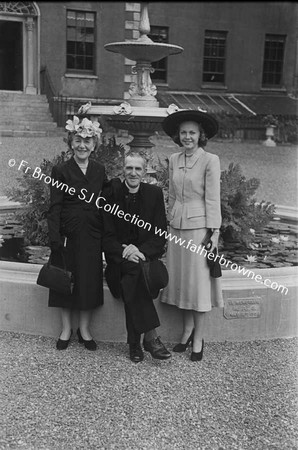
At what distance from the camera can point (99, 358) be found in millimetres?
3795

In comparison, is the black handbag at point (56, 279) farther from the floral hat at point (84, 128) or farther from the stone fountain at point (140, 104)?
the stone fountain at point (140, 104)

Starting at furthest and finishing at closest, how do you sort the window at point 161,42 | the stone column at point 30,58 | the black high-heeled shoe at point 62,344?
the window at point 161,42 < the stone column at point 30,58 < the black high-heeled shoe at point 62,344

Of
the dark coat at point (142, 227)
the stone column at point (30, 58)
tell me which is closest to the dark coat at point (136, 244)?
the dark coat at point (142, 227)

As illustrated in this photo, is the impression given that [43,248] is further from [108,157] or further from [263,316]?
[263,316]

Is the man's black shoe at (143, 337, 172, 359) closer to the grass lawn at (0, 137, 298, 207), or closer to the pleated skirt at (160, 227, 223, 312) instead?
the pleated skirt at (160, 227, 223, 312)

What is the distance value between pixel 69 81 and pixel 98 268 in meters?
16.9

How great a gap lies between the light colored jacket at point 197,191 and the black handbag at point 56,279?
80 centimetres

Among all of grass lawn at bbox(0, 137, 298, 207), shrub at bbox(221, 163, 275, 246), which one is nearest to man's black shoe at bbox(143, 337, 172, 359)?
shrub at bbox(221, 163, 275, 246)

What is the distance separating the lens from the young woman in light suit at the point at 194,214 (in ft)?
12.2

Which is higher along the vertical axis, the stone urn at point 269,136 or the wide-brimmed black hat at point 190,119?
the wide-brimmed black hat at point 190,119

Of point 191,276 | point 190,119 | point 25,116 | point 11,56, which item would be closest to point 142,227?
point 191,276

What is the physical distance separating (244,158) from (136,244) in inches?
473

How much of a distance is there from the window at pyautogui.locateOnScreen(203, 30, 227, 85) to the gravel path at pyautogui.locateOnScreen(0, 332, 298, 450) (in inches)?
769

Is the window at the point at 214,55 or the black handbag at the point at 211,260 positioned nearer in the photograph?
the black handbag at the point at 211,260
